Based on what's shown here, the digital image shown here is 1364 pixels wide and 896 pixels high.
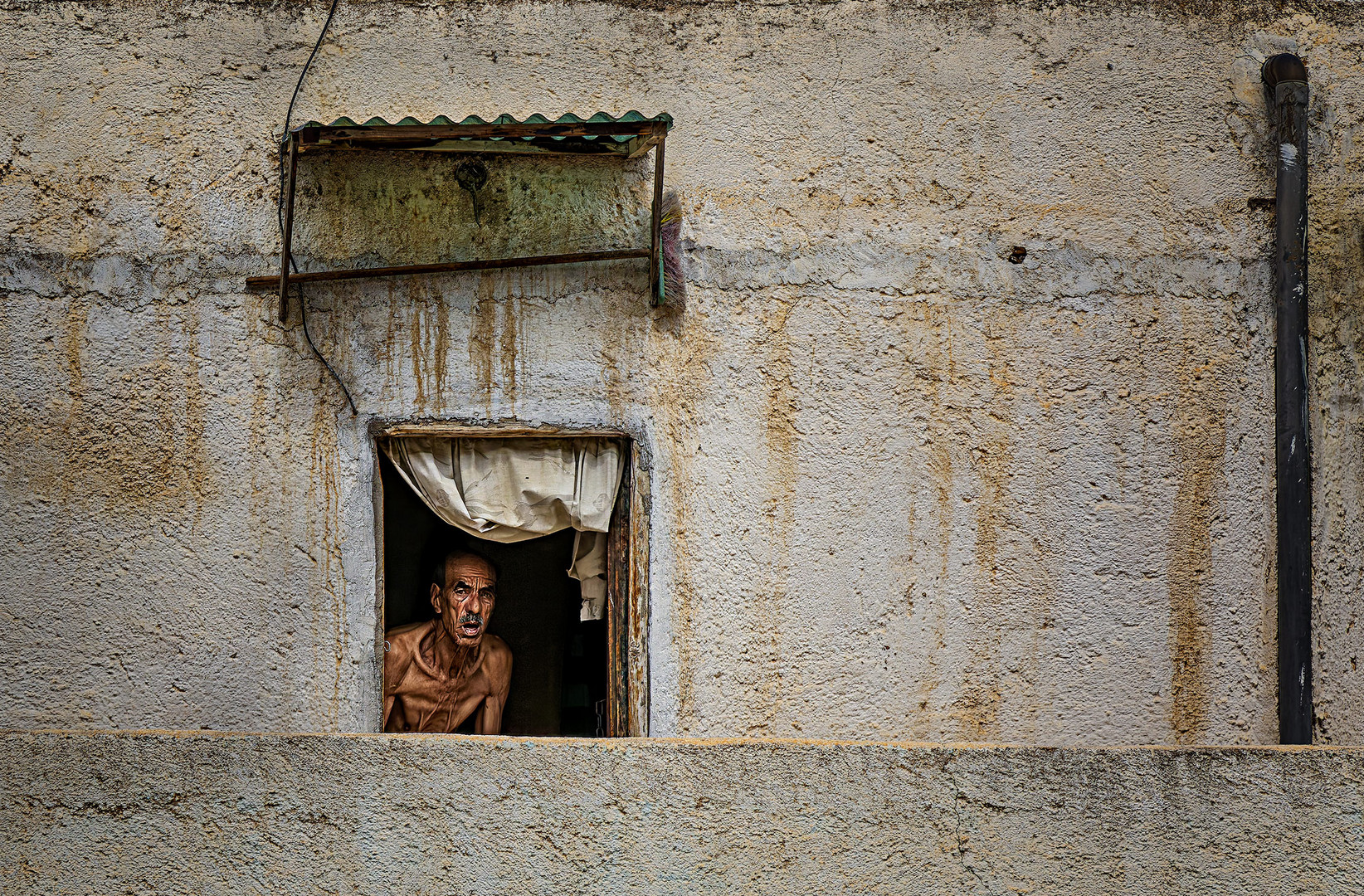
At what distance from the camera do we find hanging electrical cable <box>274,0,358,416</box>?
181 inches

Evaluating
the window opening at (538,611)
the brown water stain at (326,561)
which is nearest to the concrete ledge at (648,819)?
the brown water stain at (326,561)

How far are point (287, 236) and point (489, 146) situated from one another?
2.52 ft

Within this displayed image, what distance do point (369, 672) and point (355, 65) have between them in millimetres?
2223

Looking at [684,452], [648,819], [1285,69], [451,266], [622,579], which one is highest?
[1285,69]

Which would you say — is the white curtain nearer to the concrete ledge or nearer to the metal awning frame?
the metal awning frame

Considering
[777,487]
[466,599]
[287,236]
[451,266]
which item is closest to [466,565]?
[466,599]

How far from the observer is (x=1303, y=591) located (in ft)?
14.9

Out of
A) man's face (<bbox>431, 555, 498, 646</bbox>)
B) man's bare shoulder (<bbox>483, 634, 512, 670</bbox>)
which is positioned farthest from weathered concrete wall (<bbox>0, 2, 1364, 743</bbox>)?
man's bare shoulder (<bbox>483, 634, 512, 670</bbox>)

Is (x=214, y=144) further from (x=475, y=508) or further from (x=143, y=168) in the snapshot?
(x=475, y=508)

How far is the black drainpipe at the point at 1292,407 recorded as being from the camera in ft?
14.9


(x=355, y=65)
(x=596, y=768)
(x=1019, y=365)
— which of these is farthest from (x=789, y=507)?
(x=355, y=65)

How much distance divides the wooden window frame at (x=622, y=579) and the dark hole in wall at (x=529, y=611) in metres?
0.71

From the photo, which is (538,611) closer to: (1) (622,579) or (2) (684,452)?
(1) (622,579)

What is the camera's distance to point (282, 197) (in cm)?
466
